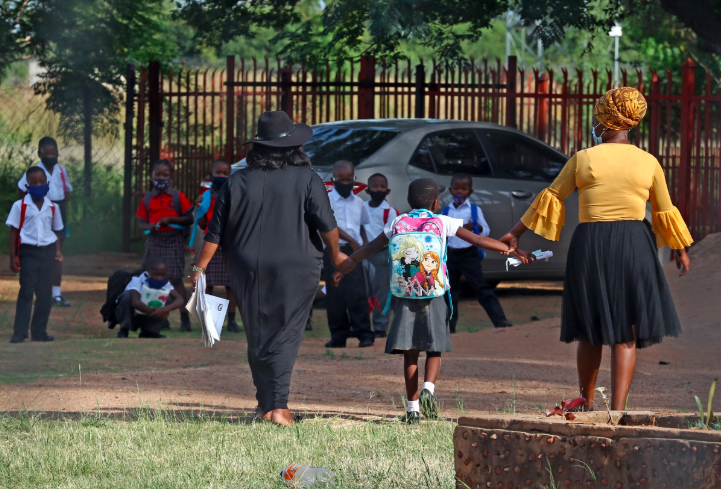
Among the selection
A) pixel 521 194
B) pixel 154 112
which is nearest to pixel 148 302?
pixel 521 194

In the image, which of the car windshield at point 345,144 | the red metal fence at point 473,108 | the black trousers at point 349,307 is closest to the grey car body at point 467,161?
the car windshield at point 345,144

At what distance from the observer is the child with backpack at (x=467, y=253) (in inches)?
373

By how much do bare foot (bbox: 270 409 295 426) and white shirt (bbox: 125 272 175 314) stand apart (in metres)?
3.97

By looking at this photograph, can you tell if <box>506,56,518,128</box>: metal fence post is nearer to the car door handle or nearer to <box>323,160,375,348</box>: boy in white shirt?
the car door handle

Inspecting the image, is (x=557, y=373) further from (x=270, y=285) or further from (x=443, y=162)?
(x=443, y=162)

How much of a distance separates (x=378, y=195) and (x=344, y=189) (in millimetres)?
356

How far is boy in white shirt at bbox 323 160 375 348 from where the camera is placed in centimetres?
895

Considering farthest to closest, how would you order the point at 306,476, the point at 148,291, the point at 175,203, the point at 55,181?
the point at 55,181 → the point at 175,203 → the point at 148,291 → the point at 306,476

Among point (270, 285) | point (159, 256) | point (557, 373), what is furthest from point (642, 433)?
point (159, 256)

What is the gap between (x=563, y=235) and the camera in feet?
36.8

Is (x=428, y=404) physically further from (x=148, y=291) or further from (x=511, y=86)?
(x=511, y=86)

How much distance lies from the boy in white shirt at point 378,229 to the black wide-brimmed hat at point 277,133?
3145 millimetres

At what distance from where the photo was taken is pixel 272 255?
19.0ft

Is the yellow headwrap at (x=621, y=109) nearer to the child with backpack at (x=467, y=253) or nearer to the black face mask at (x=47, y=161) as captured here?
the child with backpack at (x=467, y=253)
